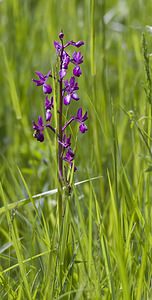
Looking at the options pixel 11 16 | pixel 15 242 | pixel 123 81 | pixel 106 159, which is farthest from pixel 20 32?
pixel 15 242

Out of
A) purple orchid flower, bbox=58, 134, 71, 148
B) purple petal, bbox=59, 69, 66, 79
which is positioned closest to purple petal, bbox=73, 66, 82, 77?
purple petal, bbox=59, 69, 66, 79

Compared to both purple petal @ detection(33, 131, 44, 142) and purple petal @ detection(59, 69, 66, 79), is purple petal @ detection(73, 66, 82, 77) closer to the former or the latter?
purple petal @ detection(59, 69, 66, 79)

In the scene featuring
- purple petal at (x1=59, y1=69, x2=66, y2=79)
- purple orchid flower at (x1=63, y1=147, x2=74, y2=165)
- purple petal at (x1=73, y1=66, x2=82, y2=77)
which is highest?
purple petal at (x1=59, y1=69, x2=66, y2=79)

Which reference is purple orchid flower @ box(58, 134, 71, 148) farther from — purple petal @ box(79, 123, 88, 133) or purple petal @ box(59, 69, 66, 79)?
purple petal @ box(59, 69, 66, 79)

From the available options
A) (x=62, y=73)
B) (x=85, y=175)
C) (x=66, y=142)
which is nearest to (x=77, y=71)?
(x=62, y=73)

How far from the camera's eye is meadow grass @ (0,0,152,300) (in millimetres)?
1669

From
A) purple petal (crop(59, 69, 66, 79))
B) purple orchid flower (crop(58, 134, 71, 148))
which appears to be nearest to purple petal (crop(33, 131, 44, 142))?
purple orchid flower (crop(58, 134, 71, 148))

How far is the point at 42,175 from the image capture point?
2.83 metres

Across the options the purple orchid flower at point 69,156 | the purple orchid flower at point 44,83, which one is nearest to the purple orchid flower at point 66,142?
the purple orchid flower at point 69,156

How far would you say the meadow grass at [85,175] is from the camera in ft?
5.48

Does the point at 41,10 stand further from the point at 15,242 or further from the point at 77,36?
the point at 15,242

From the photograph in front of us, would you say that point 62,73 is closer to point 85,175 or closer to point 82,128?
point 82,128

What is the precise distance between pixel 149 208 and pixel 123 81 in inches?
42.6

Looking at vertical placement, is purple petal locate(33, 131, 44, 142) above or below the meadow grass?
above
